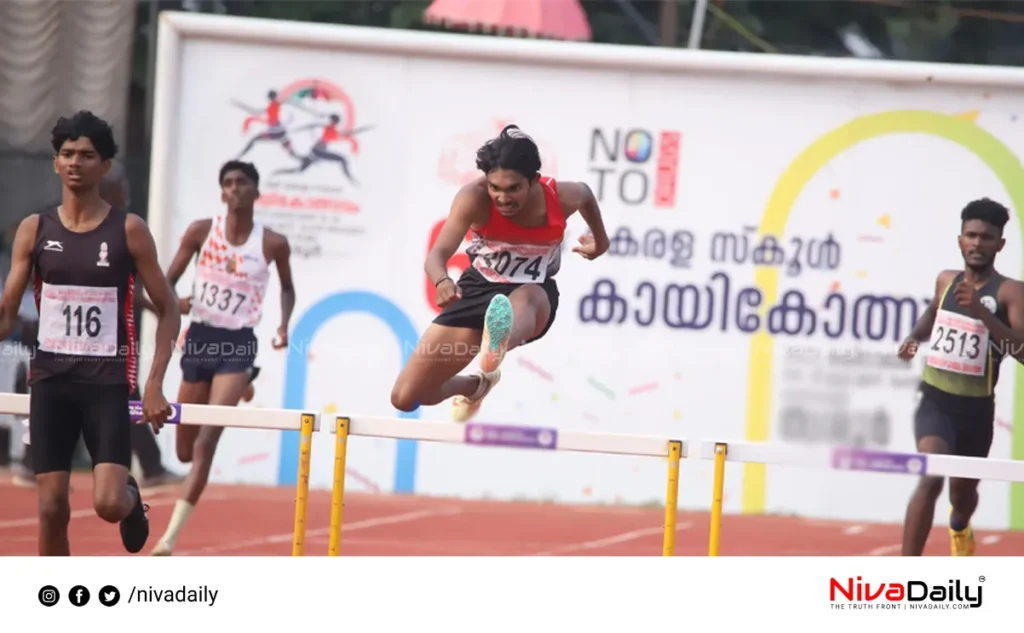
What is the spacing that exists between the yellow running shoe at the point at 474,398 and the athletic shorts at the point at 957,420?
2.21 metres

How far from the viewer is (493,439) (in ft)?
21.0

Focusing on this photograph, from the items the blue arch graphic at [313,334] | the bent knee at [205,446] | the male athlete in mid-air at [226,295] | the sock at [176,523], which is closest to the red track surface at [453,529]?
the blue arch graphic at [313,334]

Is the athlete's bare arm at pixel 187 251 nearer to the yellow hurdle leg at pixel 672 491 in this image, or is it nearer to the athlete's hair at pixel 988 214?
the yellow hurdle leg at pixel 672 491

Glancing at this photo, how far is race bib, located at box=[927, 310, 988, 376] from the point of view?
297 inches

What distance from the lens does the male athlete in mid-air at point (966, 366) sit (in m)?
7.48

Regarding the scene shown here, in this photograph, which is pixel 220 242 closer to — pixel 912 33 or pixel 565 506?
pixel 565 506

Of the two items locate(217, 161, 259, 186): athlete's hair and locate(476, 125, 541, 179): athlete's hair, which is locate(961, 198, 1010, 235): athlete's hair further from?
locate(217, 161, 259, 186): athlete's hair

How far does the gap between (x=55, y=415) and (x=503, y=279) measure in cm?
208

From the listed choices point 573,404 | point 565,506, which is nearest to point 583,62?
point 573,404

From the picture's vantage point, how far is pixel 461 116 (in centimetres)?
920

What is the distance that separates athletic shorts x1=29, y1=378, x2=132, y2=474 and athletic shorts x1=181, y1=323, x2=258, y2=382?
2.07 metres
